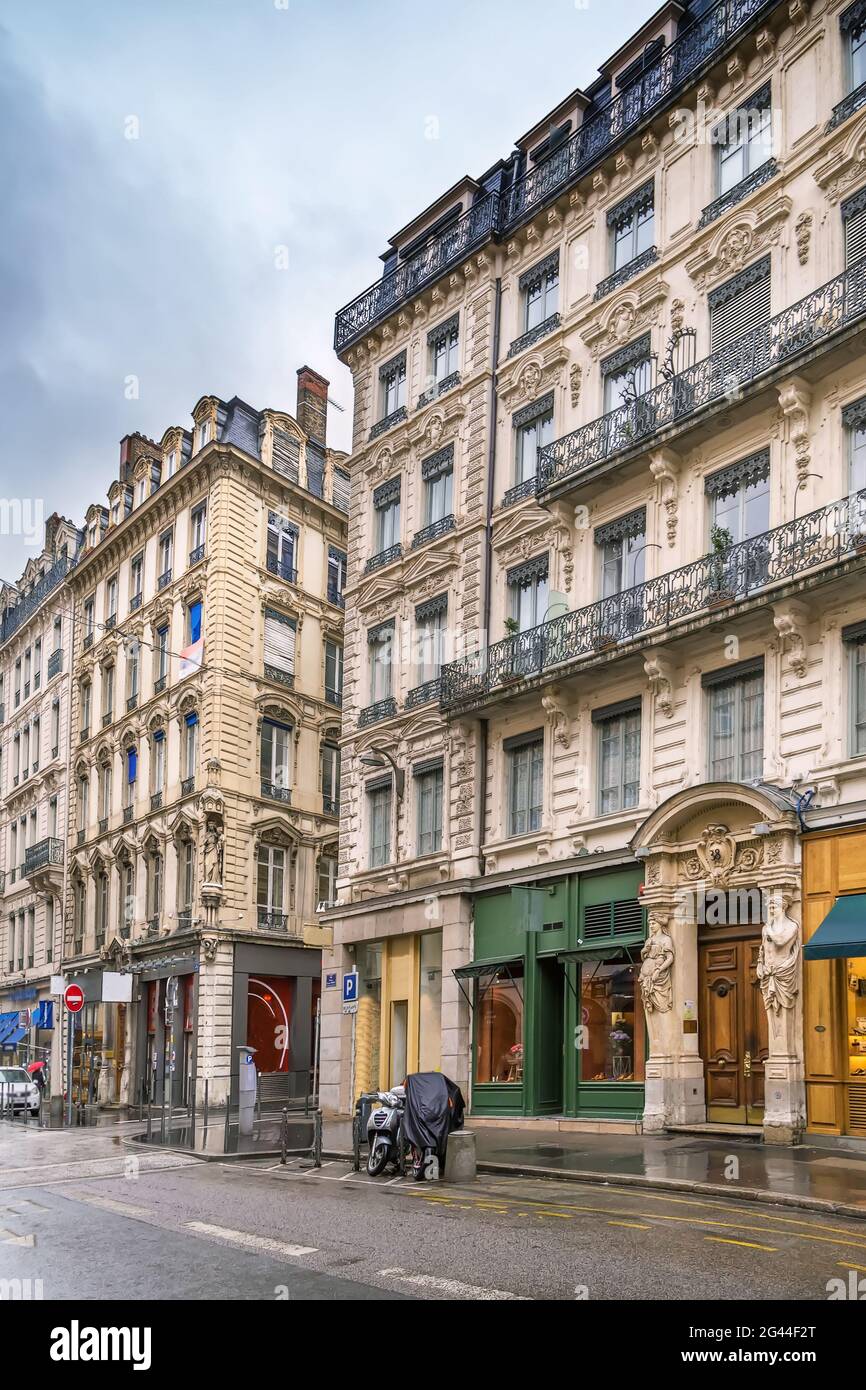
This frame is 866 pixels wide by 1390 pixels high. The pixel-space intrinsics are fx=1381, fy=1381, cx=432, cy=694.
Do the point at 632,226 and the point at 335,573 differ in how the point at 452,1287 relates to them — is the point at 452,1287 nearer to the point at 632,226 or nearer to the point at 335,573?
the point at 632,226

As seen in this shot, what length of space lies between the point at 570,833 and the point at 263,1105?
17.2 m

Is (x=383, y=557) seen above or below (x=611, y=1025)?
above

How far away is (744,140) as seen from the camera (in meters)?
22.6

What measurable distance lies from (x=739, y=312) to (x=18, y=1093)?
28285 mm

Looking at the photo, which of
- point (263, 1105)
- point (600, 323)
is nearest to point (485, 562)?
point (600, 323)

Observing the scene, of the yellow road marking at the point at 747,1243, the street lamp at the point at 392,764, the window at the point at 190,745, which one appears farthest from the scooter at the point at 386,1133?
the window at the point at 190,745

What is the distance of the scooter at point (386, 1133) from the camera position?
55.3ft

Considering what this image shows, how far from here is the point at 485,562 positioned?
1048 inches

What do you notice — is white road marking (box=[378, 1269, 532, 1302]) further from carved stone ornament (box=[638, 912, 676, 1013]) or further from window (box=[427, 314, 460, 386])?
window (box=[427, 314, 460, 386])

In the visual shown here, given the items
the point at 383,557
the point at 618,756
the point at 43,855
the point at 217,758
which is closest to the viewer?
the point at 618,756

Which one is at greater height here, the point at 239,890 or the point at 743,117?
the point at 743,117

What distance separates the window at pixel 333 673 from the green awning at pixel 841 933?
85.3 ft

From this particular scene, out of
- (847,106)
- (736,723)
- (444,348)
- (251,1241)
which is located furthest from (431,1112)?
(444,348)
